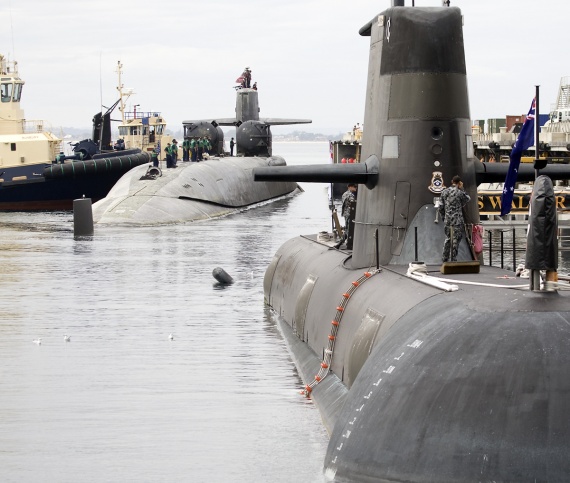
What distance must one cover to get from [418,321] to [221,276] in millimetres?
18270

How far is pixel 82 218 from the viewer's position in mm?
42312

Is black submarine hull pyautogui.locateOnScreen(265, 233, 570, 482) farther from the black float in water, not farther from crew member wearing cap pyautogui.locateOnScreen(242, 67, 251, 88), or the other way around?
crew member wearing cap pyautogui.locateOnScreen(242, 67, 251, 88)

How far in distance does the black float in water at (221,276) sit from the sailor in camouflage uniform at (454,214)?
14.6 meters

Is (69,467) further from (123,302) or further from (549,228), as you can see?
(123,302)

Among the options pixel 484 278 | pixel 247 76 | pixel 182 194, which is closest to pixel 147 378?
pixel 484 278

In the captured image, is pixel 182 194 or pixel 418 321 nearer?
pixel 418 321

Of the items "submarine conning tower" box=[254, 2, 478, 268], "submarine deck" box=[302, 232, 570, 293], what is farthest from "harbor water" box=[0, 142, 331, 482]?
"submarine conning tower" box=[254, 2, 478, 268]

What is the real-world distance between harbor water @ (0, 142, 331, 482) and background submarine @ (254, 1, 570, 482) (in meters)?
0.80

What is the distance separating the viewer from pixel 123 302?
25.6 m

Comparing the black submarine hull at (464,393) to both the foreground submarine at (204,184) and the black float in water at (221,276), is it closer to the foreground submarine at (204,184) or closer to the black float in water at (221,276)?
the black float in water at (221,276)

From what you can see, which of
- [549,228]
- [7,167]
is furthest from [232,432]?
[7,167]

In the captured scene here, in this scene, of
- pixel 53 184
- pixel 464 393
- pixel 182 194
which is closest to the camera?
pixel 464 393

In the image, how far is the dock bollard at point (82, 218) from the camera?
42250 millimetres

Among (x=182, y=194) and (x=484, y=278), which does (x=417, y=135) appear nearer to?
(x=484, y=278)
